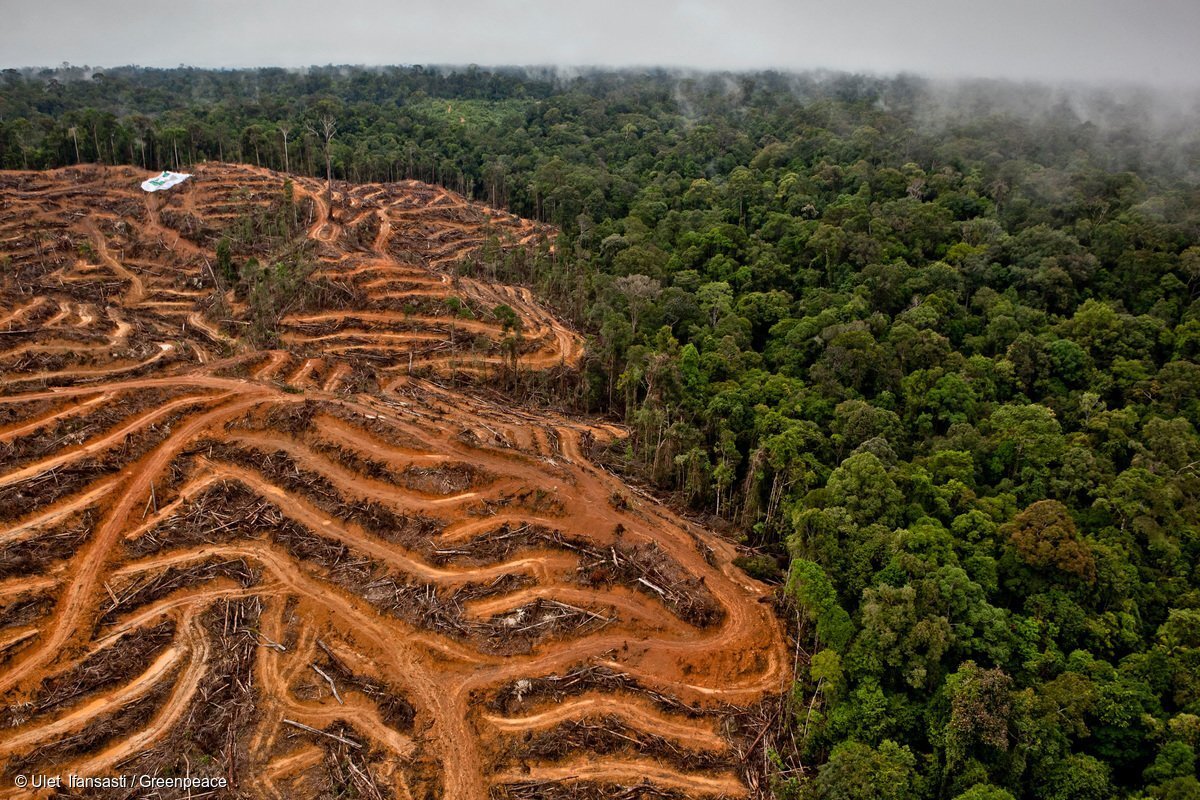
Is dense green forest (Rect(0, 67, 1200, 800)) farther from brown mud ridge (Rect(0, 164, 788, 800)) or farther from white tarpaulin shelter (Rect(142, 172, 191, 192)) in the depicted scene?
white tarpaulin shelter (Rect(142, 172, 191, 192))

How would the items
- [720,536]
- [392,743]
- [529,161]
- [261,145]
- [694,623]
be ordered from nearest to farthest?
[392,743] → [694,623] → [720,536] → [261,145] → [529,161]

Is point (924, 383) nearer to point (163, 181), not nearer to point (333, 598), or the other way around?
point (333, 598)

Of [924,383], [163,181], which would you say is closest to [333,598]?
[924,383]

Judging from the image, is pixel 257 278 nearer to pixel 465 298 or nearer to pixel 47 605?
pixel 465 298

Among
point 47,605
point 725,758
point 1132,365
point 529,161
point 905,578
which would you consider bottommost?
point 725,758

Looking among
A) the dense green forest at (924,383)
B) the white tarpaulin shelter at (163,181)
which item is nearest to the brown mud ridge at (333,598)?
the dense green forest at (924,383)

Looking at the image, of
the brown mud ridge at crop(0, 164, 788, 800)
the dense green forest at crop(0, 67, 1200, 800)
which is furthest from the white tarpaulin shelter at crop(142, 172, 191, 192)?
the brown mud ridge at crop(0, 164, 788, 800)

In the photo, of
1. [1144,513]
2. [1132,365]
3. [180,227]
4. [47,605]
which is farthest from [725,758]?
[180,227]
